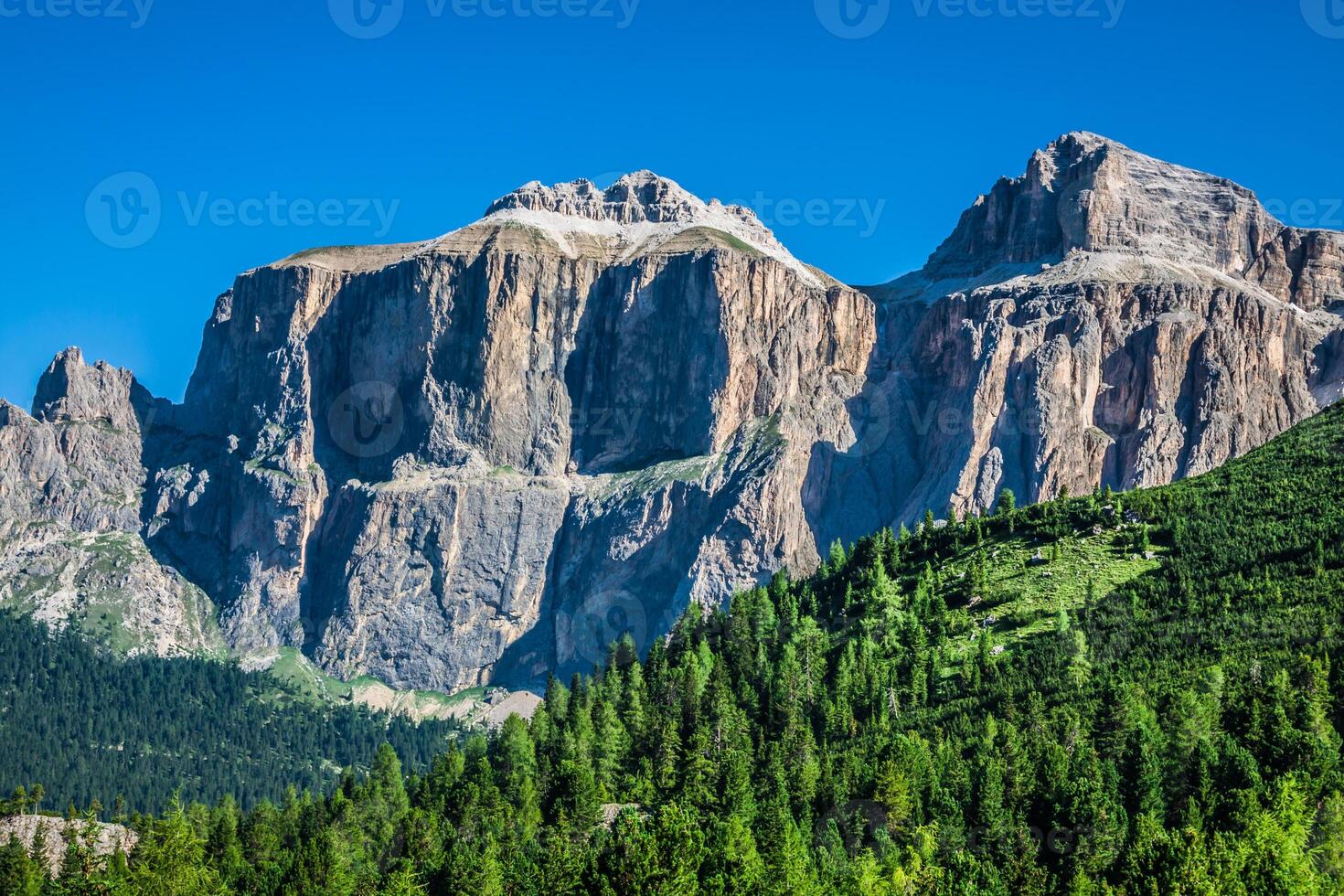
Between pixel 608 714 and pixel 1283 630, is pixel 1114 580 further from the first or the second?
pixel 608 714

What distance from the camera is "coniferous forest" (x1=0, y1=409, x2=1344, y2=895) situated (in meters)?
113

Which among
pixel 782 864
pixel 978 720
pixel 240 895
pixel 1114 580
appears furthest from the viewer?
pixel 1114 580

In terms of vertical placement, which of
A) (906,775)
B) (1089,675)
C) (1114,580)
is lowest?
(906,775)

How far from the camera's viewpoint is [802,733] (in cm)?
16225

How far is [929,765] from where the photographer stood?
467ft

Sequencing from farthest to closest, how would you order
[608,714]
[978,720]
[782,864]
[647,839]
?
[608,714] → [978,720] → [782,864] → [647,839]

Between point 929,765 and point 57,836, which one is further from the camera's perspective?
point 57,836

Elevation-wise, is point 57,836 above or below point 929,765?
above

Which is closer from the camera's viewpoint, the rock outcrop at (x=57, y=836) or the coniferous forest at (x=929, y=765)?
the coniferous forest at (x=929, y=765)

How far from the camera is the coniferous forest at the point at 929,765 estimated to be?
11325cm

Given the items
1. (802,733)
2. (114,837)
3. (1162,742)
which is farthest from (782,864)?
(114,837)

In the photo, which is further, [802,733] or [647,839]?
[802,733]

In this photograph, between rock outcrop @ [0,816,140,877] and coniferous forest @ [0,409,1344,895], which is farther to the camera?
rock outcrop @ [0,816,140,877]

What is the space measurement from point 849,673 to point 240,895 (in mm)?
64899
